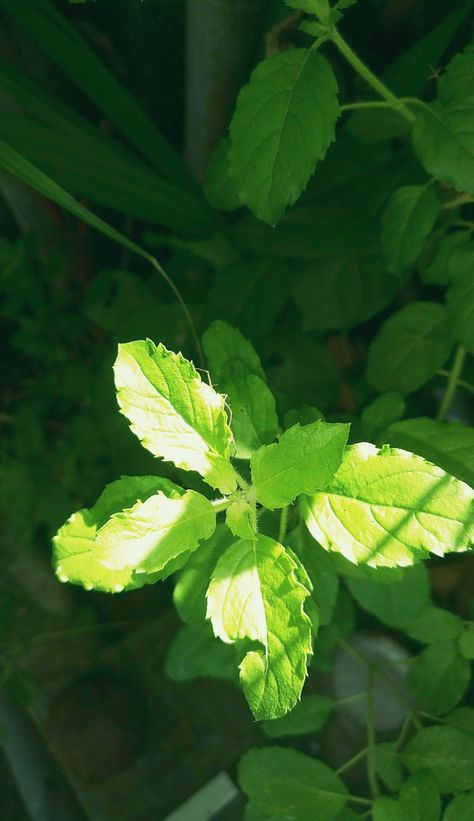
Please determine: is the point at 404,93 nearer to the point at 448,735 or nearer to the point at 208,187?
the point at 208,187

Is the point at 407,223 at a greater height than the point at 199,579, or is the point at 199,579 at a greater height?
the point at 407,223

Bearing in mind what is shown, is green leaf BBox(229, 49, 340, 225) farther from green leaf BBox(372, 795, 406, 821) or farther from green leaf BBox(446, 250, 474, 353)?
green leaf BBox(372, 795, 406, 821)

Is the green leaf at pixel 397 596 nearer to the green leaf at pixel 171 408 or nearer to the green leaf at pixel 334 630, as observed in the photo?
the green leaf at pixel 334 630

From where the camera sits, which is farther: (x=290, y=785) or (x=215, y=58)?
(x=215, y=58)

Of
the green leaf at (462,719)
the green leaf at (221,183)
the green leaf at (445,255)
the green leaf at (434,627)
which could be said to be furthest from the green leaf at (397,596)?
the green leaf at (221,183)

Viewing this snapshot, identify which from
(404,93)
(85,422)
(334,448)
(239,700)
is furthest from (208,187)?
(239,700)

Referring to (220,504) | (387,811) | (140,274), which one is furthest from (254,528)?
(140,274)

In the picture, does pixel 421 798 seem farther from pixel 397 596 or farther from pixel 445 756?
pixel 397 596
